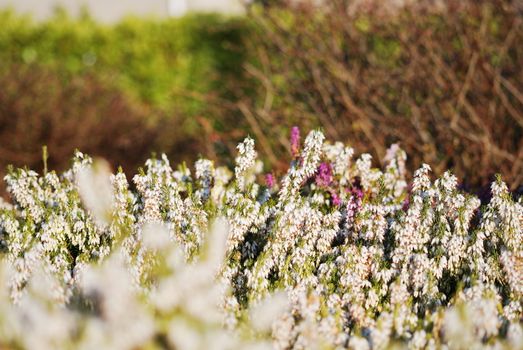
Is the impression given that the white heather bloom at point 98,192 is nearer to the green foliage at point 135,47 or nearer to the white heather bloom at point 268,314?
the white heather bloom at point 268,314

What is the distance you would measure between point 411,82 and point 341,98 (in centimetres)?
59

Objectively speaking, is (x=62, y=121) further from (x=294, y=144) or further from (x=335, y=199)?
(x=335, y=199)

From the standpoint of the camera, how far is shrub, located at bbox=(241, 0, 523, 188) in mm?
5371

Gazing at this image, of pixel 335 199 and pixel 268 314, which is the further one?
pixel 335 199

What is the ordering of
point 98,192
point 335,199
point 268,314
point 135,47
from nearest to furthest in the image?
point 268,314
point 98,192
point 335,199
point 135,47

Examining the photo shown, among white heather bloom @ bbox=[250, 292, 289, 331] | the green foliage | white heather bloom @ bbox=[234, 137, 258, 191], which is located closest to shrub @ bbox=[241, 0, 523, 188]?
white heather bloom @ bbox=[234, 137, 258, 191]

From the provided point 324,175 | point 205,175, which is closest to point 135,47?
point 205,175

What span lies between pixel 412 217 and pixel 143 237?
1.05 meters

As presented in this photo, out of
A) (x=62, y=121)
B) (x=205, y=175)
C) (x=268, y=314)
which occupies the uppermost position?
(x=62, y=121)

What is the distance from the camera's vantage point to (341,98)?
597 centimetres

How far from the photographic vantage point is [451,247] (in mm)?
2908

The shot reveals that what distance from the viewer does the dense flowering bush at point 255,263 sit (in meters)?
2.16

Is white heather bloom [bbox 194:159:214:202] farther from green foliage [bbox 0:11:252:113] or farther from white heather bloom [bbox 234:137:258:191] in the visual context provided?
green foliage [bbox 0:11:252:113]

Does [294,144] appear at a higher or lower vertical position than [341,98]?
lower
